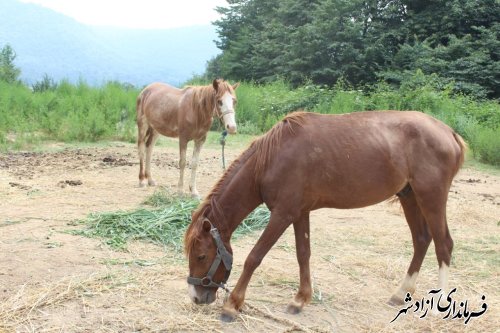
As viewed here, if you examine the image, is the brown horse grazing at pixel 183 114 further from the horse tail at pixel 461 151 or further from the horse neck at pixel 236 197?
the horse tail at pixel 461 151

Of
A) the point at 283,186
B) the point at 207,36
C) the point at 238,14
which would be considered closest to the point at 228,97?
the point at 283,186

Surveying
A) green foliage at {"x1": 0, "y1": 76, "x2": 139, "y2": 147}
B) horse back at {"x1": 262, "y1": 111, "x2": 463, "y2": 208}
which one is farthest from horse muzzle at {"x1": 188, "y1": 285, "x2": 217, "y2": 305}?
green foliage at {"x1": 0, "y1": 76, "x2": 139, "y2": 147}

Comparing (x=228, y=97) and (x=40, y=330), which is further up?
(x=228, y=97)

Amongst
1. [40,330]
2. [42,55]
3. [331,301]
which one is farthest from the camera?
[42,55]

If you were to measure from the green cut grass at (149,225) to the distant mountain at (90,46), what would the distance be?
148 feet

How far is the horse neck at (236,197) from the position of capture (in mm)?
3441

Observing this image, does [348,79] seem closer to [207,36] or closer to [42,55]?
[42,55]

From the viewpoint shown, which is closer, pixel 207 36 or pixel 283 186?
pixel 283 186

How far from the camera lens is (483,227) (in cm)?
591

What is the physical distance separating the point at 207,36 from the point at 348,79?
4894cm

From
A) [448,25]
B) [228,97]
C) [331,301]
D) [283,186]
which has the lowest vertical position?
[331,301]

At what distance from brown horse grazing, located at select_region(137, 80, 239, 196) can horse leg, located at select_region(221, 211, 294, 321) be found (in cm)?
343

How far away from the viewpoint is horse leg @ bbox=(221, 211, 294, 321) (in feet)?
10.9

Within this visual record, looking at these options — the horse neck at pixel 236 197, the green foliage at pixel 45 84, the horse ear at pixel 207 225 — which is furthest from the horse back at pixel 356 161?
the green foliage at pixel 45 84
